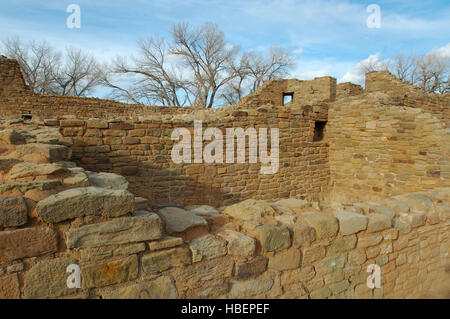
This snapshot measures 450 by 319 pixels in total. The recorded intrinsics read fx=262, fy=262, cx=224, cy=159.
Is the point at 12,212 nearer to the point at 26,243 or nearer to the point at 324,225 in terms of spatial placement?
the point at 26,243

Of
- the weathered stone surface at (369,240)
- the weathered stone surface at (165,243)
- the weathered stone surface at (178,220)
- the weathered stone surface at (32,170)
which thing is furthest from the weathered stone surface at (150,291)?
the weathered stone surface at (369,240)

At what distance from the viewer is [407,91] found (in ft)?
30.7

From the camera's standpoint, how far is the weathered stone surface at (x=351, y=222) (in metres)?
2.17

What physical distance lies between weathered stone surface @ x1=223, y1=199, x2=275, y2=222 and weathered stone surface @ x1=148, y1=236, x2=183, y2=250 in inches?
26.1

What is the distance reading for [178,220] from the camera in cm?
188

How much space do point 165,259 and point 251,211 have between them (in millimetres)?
889

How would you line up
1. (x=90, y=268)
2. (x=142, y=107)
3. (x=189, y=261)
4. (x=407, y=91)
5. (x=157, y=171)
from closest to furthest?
1. (x=90, y=268)
2. (x=189, y=261)
3. (x=157, y=171)
4. (x=407, y=91)
5. (x=142, y=107)

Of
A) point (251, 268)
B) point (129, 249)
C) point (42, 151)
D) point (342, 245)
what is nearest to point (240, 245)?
point (251, 268)

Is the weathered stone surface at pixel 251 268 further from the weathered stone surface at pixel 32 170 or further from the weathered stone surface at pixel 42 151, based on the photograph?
the weathered stone surface at pixel 42 151

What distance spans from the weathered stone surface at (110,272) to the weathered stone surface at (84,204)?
27 centimetres

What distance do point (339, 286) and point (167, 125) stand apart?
4.06 meters
